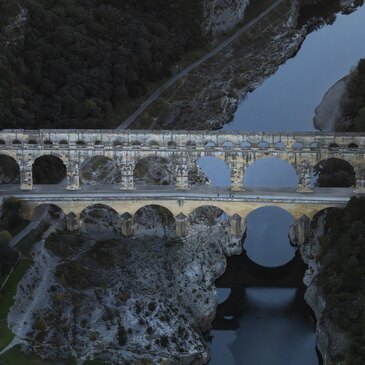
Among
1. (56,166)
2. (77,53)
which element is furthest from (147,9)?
(56,166)

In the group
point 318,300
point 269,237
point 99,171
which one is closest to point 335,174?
point 269,237

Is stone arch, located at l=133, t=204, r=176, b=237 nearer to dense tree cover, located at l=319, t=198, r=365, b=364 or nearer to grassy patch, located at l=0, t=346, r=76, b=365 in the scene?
dense tree cover, located at l=319, t=198, r=365, b=364

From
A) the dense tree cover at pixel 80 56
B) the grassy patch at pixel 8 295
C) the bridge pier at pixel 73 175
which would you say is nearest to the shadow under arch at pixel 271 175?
the dense tree cover at pixel 80 56

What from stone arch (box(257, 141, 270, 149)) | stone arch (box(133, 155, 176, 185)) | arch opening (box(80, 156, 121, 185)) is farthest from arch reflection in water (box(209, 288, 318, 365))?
arch opening (box(80, 156, 121, 185))

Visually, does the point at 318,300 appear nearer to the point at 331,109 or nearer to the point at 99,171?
the point at 99,171

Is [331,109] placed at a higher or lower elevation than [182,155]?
higher

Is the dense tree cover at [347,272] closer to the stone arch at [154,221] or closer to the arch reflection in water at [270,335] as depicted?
the arch reflection in water at [270,335]
